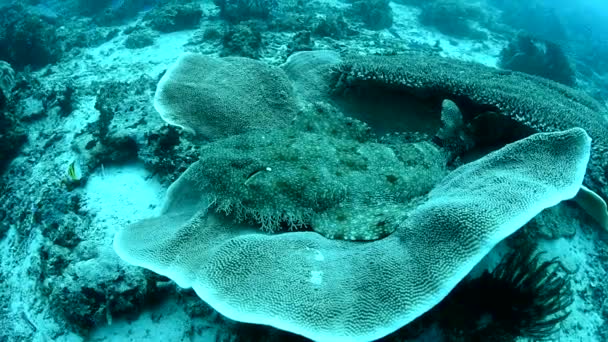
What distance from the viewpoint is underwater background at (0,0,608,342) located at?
2420 mm

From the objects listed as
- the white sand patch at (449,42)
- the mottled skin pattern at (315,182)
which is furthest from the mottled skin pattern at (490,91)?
the white sand patch at (449,42)

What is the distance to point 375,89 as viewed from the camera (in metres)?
4.54

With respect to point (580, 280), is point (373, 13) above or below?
below

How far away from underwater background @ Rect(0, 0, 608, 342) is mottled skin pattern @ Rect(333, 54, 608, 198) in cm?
3

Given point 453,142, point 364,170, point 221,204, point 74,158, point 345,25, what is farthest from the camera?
point 345,25

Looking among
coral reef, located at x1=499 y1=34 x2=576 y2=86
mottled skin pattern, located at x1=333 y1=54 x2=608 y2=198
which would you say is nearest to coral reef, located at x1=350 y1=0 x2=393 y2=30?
coral reef, located at x1=499 y1=34 x2=576 y2=86

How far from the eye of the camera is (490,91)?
3.89m

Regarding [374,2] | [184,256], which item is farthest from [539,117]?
[374,2]

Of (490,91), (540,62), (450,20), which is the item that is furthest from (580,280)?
(450,20)

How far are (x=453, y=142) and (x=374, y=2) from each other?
11227mm

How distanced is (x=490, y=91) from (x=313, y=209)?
241cm

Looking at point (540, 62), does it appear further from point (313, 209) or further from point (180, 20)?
point (313, 209)

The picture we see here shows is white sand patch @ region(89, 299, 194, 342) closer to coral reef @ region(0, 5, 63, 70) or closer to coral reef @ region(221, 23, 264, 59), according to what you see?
coral reef @ region(221, 23, 264, 59)

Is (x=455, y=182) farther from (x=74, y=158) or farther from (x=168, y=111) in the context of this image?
(x=74, y=158)
